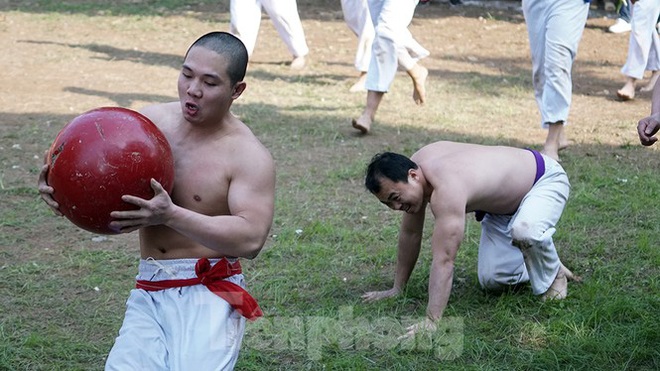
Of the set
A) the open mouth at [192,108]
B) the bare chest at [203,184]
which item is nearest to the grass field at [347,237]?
the bare chest at [203,184]

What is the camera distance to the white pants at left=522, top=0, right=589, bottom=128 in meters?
7.28

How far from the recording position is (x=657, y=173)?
730 cm

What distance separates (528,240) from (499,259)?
0.93 ft

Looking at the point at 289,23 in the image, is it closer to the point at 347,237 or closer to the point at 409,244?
the point at 347,237

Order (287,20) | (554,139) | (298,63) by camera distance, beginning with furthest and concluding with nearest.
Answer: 1. (298,63)
2. (287,20)
3. (554,139)

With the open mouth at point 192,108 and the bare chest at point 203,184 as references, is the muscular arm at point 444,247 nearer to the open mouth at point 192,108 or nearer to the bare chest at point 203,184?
the bare chest at point 203,184

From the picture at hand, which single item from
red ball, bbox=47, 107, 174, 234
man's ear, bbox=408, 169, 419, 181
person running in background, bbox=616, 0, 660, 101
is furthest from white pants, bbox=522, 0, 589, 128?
red ball, bbox=47, 107, 174, 234

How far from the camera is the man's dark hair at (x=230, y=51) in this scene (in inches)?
Answer: 138

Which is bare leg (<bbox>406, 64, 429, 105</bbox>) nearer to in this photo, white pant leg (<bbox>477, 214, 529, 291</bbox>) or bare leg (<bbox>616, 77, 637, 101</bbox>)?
bare leg (<bbox>616, 77, 637, 101</bbox>)

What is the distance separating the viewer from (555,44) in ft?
24.0

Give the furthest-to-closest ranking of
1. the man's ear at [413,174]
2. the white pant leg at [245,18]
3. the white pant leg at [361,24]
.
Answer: the white pant leg at [245,18] → the white pant leg at [361,24] → the man's ear at [413,174]

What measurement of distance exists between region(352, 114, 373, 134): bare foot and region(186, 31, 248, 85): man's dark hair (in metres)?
4.77

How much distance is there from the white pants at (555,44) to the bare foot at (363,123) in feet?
5.03

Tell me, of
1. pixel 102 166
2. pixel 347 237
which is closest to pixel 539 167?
pixel 347 237
